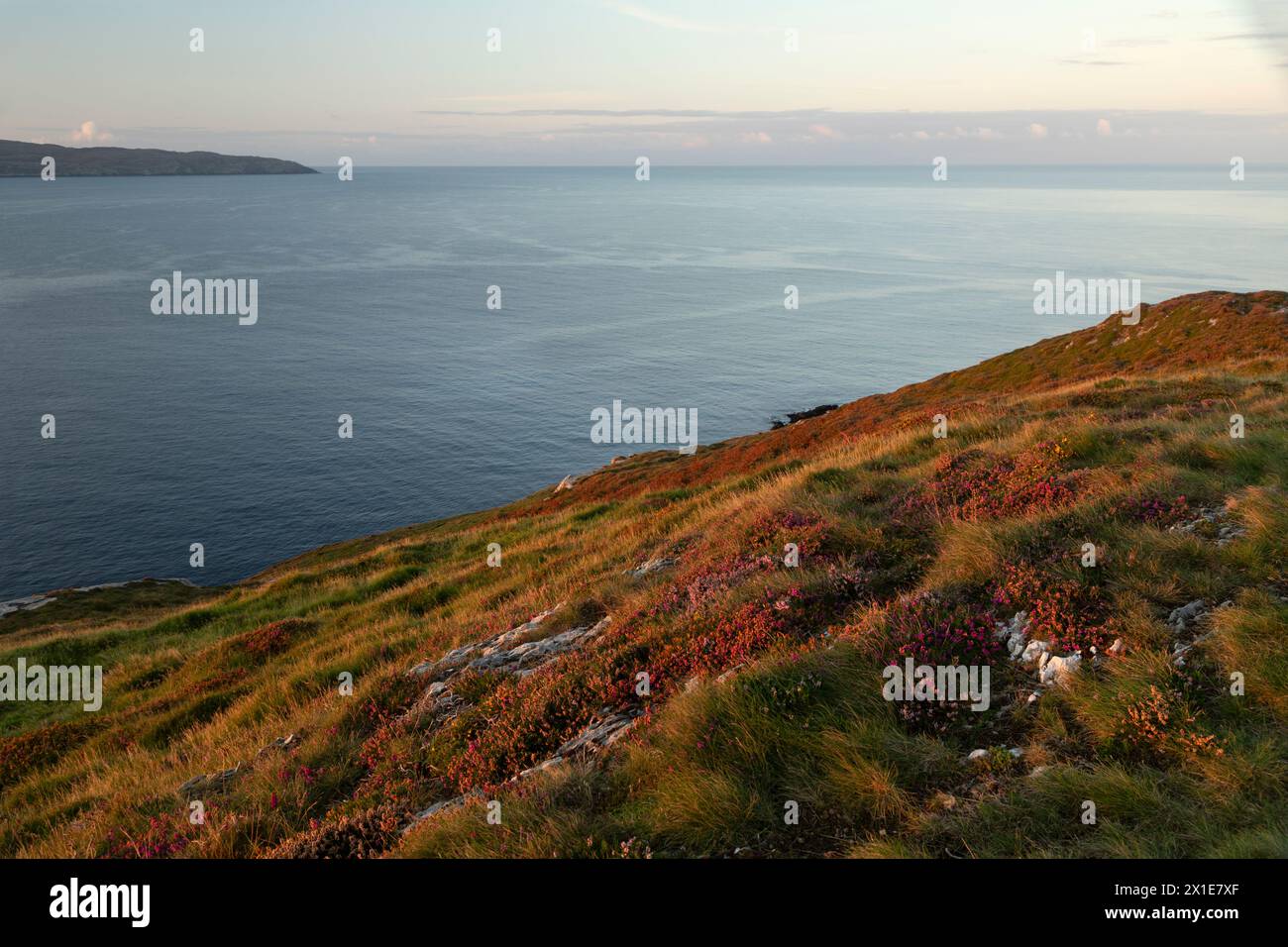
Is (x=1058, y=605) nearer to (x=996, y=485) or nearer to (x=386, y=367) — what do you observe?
(x=996, y=485)

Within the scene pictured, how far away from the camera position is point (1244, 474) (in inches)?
432

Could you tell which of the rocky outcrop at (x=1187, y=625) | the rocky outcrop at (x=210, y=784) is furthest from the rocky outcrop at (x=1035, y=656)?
the rocky outcrop at (x=210, y=784)

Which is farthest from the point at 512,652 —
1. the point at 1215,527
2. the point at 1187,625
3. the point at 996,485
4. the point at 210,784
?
the point at 1215,527

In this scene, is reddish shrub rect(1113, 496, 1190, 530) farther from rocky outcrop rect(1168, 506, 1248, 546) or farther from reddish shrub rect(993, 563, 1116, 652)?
reddish shrub rect(993, 563, 1116, 652)

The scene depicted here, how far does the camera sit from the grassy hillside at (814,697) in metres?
5.90

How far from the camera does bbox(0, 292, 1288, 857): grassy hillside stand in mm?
5898

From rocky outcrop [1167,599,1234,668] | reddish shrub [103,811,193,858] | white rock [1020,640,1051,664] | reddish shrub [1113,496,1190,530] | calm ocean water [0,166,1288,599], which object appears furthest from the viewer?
calm ocean water [0,166,1288,599]

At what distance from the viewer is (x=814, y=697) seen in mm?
7262

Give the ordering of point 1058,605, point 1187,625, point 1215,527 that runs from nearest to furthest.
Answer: point 1187,625 < point 1058,605 < point 1215,527


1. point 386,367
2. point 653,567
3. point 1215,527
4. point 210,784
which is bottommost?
point 210,784

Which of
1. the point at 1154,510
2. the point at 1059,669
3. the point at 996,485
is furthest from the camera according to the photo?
the point at 996,485

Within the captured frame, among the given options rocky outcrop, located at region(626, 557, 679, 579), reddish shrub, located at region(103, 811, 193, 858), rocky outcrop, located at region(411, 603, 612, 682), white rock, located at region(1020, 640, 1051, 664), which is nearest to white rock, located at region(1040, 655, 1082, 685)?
white rock, located at region(1020, 640, 1051, 664)
